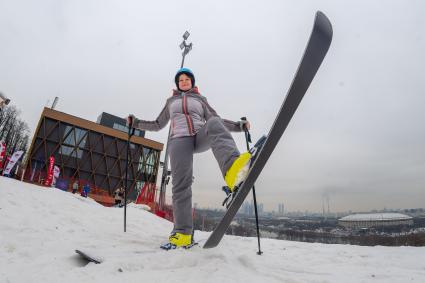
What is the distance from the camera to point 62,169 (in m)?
26.4

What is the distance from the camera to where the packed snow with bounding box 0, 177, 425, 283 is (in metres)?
1.59

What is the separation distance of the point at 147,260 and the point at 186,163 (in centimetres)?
111

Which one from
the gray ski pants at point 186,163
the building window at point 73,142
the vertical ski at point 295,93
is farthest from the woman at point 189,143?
the building window at point 73,142

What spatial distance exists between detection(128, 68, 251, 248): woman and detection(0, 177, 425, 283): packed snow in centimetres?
40

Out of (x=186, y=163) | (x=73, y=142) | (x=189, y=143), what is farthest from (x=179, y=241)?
(x=73, y=142)

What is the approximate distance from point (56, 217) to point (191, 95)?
2.51 m

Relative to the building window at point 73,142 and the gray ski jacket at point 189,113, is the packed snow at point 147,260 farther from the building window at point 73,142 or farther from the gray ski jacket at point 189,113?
the building window at point 73,142

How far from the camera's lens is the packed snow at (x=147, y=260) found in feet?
5.22

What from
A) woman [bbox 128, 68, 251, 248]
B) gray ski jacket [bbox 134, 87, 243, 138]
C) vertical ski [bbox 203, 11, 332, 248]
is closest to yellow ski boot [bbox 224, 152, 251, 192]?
woman [bbox 128, 68, 251, 248]

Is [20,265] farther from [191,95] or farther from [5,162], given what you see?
[5,162]

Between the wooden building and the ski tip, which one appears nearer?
the ski tip

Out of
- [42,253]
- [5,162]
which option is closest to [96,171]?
[5,162]

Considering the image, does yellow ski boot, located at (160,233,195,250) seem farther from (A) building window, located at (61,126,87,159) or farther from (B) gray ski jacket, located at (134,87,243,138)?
(A) building window, located at (61,126,87,159)

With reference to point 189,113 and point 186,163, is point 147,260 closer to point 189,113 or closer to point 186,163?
point 186,163
